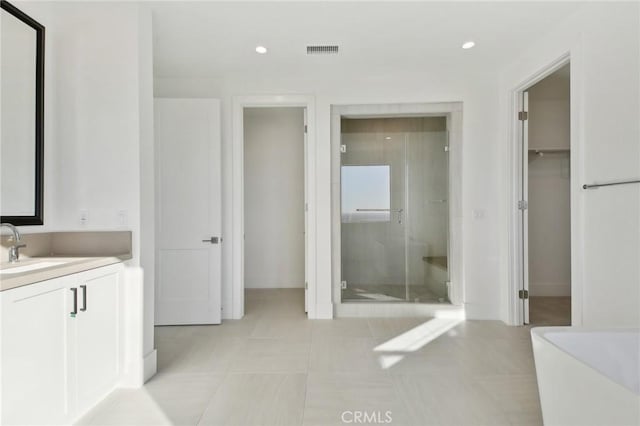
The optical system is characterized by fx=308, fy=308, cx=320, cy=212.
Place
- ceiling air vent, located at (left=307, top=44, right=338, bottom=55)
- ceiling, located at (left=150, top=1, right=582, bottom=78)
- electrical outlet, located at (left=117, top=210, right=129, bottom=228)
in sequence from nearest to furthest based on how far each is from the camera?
electrical outlet, located at (left=117, top=210, right=129, bottom=228)
ceiling, located at (left=150, top=1, right=582, bottom=78)
ceiling air vent, located at (left=307, top=44, right=338, bottom=55)

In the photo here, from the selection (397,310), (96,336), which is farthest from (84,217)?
(397,310)

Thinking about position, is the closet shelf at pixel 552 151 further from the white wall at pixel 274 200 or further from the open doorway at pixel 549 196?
the white wall at pixel 274 200

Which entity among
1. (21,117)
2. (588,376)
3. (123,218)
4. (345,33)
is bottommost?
(588,376)

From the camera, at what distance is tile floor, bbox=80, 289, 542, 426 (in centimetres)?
171

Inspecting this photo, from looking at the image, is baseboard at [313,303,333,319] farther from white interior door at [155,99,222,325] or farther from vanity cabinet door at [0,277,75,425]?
vanity cabinet door at [0,277,75,425]

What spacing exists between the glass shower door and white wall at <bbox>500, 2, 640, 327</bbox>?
1.54m

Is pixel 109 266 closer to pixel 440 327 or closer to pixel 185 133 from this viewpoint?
pixel 185 133

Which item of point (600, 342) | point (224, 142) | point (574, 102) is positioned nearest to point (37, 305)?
point (224, 142)

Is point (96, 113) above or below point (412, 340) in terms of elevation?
above

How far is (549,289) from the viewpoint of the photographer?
13.5 feet

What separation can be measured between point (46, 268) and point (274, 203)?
337 cm

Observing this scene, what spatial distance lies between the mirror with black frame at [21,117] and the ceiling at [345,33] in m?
0.79

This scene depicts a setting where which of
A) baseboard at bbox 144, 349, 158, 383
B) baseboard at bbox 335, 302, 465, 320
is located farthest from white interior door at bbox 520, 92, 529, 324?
baseboard at bbox 144, 349, 158, 383

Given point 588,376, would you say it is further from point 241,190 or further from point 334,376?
point 241,190
